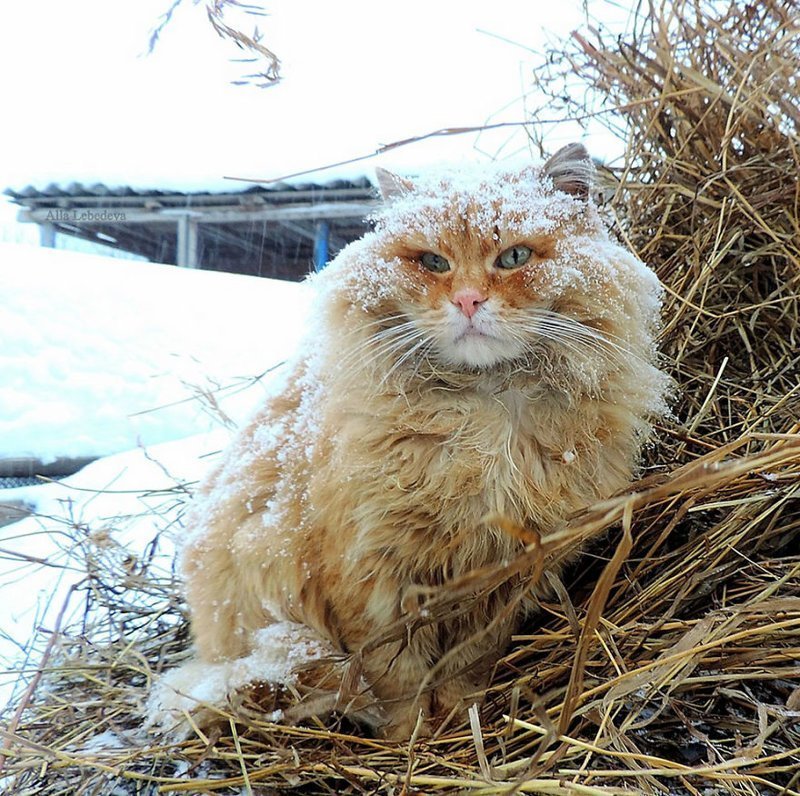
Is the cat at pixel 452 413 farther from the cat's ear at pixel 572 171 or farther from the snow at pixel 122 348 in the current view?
the snow at pixel 122 348

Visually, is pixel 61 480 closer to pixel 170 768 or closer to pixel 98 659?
pixel 98 659

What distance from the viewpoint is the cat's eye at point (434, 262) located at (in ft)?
3.97

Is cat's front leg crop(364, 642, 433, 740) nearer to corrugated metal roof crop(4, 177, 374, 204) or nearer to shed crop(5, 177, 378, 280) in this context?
shed crop(5, 177, 378, 280)

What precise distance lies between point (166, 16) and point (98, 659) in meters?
1.38

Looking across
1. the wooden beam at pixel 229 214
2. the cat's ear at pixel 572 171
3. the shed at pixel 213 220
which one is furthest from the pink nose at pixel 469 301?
the wooden beam at pixel 229 214

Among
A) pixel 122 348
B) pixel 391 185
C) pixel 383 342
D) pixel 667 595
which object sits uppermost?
pixel 391 185

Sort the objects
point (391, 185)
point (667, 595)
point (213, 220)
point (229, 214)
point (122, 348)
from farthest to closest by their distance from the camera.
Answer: point (213, 220), point (229, 214), point (122, 348), point (391, 185), point (667, 595)

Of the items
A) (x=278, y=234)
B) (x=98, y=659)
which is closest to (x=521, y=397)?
(x=98, y=659)

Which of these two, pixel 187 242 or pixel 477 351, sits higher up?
pixel 477 351

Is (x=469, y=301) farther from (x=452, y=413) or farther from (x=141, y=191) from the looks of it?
(x=141, y=191)

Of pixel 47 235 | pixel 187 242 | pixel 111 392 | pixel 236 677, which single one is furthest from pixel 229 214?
pixel 236 677

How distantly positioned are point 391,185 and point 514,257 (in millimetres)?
362

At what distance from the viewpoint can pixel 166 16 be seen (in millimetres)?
1042

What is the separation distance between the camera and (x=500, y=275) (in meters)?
1.16
